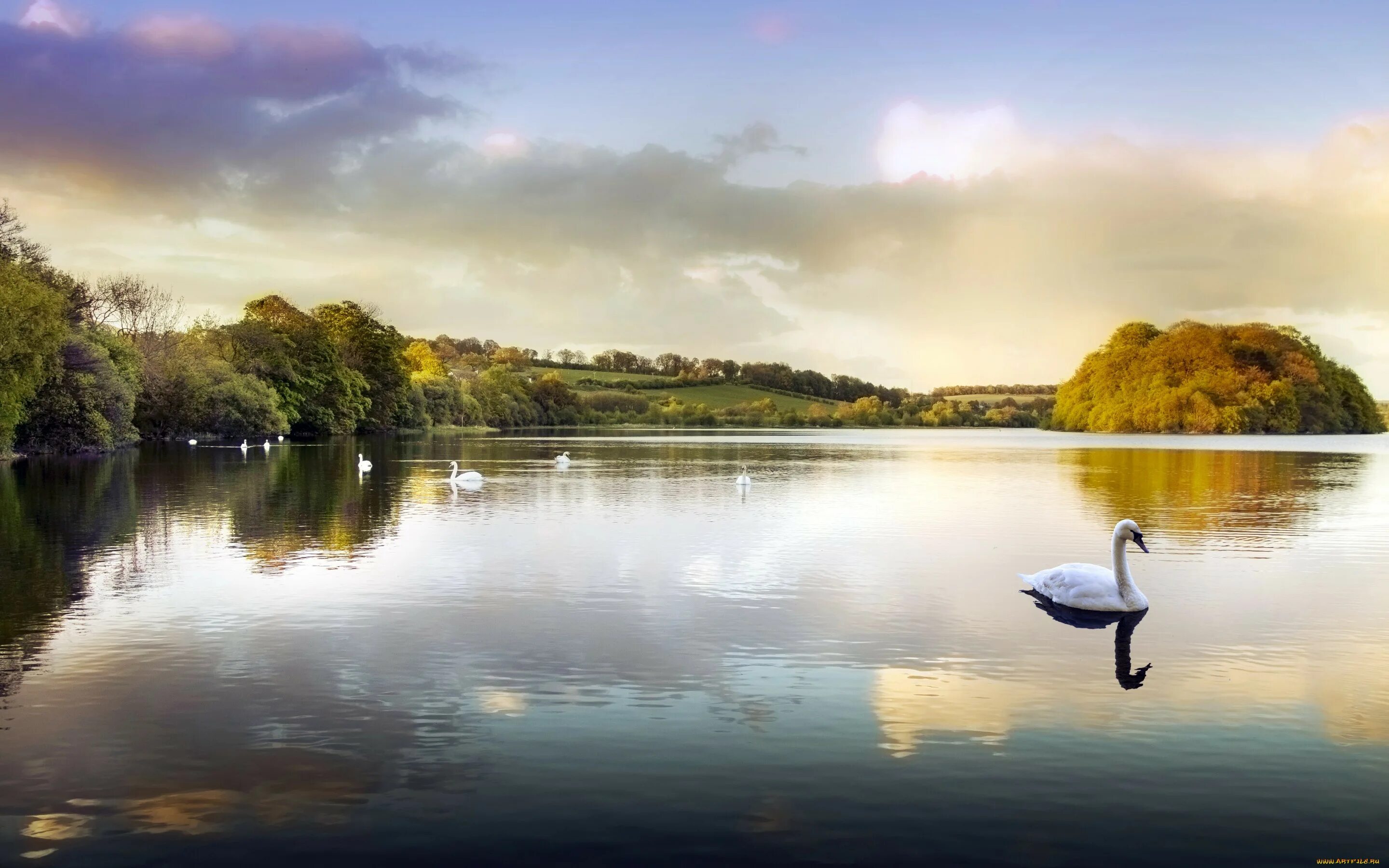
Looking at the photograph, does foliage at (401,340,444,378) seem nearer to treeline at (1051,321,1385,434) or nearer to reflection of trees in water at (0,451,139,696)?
treeline at (1051,321,1385,434)

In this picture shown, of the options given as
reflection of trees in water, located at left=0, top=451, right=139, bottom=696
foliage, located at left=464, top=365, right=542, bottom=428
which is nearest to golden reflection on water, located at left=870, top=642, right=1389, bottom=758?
reflection of trees in water, located at left=0, top=451, right=139, bottom=696

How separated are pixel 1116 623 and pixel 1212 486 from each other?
28563mm

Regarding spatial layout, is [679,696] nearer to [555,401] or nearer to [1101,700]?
[1101,700]

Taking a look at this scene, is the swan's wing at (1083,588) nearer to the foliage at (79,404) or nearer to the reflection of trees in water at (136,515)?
the reflection of trees in water at (136,515)

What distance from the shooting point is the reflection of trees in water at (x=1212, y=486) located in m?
28.8

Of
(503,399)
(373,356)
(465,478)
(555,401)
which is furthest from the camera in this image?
(555,401)

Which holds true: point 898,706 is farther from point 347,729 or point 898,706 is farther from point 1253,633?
point 1253,633

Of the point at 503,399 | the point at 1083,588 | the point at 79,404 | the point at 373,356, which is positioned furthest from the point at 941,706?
the point at 503,399

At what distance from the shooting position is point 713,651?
13156 millimetres

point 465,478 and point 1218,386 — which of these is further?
point 1218,386

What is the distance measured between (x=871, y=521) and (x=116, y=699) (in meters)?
20.3

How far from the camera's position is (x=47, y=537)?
2336cm

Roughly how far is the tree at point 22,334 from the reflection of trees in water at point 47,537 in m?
4.30

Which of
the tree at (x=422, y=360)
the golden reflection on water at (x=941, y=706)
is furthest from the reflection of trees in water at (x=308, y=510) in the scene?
the tree at (x=422, y=360)
